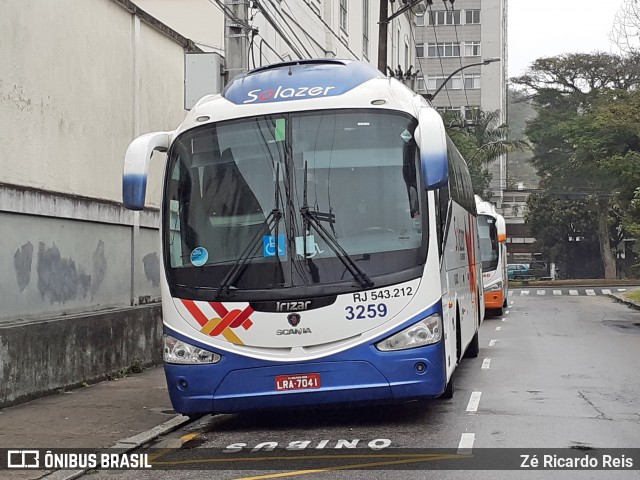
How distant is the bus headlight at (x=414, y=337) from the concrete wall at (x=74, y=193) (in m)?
4.62

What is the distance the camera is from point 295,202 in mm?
9805

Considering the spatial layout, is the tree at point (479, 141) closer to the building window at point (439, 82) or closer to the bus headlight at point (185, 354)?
the building window at point (439, 82)

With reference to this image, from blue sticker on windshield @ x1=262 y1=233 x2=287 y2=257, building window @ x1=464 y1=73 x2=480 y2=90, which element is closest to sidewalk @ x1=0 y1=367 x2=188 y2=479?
blue sticker on windshield @ x1=262 y1=233 x2=287 y2=257

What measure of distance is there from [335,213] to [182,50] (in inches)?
393

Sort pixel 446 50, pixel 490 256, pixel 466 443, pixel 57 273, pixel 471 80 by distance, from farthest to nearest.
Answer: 1. pixel 446 50
2. pixel 471 80
3. pixel 490 256
4. pixel 57 273
5. pixel 466 443

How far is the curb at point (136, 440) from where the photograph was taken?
26.6 ft

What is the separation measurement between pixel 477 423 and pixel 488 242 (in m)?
20.9

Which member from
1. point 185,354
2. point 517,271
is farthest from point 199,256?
point 517,271

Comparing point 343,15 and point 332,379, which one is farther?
point 343,15

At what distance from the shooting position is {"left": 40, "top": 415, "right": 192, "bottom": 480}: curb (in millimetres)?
8094

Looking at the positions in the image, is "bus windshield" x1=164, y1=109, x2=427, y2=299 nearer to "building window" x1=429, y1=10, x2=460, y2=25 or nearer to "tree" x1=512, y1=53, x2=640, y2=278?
"tree" x1=512, y1=53, x2=640, y2=278

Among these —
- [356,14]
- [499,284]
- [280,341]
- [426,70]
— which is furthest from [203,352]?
[426,70]

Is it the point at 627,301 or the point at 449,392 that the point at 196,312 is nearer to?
the point at 449,392

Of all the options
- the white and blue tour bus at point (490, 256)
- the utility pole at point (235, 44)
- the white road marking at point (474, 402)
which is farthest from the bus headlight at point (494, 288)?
the white road marking at point (474, 402)
